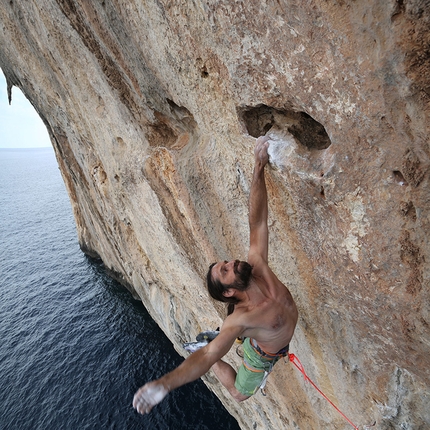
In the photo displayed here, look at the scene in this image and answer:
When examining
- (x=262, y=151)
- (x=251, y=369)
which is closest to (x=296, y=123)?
A: (x=262, y=151)

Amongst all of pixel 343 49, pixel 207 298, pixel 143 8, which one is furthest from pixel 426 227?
pixel 207 298

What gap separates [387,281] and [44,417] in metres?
Answer: 15.5

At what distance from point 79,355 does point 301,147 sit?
55.2 ft

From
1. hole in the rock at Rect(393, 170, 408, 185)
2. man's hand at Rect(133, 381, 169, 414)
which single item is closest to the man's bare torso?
man's hand at Rect(133, 381, 169, 414)

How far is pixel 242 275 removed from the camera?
12.7ft

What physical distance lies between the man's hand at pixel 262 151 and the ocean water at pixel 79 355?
12321 mm

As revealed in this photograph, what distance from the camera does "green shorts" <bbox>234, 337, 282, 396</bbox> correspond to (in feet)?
16.3

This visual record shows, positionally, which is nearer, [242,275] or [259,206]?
[242,275]

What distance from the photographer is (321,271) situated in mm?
4566

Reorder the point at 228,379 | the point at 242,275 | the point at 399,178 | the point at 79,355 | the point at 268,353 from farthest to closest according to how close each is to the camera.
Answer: the point at 79,355 < the point at 228,379 < the point at 268,353 < the point at 242,275 < the point at 399,178

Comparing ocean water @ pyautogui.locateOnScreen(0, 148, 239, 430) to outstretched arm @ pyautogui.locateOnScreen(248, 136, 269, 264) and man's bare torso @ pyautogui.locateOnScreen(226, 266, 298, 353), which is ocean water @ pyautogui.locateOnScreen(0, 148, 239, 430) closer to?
man's bare torso @ pyautogui.locateOnScreen(226, 266, 298, 353)

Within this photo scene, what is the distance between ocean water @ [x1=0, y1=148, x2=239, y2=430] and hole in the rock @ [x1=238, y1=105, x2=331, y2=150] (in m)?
12.6

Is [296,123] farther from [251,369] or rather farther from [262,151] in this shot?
[251,369]

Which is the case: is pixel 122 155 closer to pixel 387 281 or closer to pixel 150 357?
pixel 387 281
